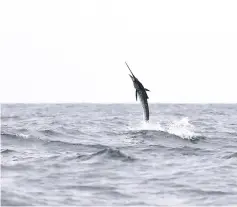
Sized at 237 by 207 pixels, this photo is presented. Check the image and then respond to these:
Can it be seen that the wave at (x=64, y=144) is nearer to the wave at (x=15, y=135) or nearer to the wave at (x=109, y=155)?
the wave at (x=15, y=135)

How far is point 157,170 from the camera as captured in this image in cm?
1163

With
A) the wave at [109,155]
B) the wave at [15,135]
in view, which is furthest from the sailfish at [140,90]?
the wave at [15,135]

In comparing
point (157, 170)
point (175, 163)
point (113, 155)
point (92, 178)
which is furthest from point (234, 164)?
point (92, 178)

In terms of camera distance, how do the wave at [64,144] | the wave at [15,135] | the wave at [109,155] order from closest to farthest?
the wave at [109,155]
the wave at [64,144]
the wave at [15,135]

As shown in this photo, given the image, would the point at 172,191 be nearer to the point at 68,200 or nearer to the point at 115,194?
the point at 115,194

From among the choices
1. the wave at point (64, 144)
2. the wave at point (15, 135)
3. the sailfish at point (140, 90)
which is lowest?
the wave at point (64, 144)

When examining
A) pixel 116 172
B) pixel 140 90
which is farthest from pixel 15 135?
pixel 116 172

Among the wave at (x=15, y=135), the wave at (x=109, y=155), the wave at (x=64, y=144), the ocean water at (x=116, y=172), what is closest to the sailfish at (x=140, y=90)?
the ocean water at (x=116, y=172)

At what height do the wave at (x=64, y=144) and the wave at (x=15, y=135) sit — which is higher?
the wave at (x=15, y=135)

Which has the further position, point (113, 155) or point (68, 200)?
point (113, 155)

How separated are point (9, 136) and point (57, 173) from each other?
24.8 feet

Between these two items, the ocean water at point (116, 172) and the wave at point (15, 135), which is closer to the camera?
the ocean water at point (116, 172)

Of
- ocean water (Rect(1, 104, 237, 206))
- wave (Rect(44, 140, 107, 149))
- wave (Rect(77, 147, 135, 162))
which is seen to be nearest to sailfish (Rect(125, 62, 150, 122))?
ocean water (Rect(1, 104, 237, 206))

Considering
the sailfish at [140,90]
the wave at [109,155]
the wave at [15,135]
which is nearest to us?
the wave at [109,155]
